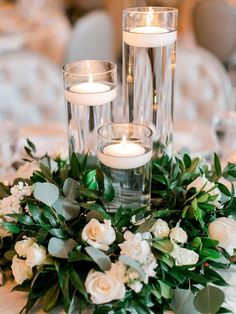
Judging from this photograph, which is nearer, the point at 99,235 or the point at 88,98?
the point at 99,235

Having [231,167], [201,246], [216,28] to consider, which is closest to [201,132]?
[231,167]

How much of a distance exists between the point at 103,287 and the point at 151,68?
0.38 metres

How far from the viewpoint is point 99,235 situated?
697mm

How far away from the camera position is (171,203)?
32.3 inches

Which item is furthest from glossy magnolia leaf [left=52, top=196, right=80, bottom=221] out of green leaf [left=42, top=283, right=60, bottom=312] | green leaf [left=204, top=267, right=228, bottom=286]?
green leaf [left=204, top=267, right=228, bottom=286]

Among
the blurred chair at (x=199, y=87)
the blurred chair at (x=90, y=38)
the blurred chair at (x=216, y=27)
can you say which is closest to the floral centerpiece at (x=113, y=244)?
the blurred chair at (x=199, y=87)

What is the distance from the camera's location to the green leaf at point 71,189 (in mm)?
788

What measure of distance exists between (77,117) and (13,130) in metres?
0.51

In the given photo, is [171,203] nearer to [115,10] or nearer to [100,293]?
[100,293]

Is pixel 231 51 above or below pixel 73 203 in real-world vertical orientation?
below

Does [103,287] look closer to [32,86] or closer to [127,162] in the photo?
[127,162]

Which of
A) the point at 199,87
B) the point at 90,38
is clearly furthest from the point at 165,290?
the point at 90,38

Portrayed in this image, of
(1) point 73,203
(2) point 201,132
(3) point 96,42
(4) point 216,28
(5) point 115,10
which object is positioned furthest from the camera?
(5) point 115,10

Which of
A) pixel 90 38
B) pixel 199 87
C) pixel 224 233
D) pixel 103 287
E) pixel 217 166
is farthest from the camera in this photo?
pixel 90 38
